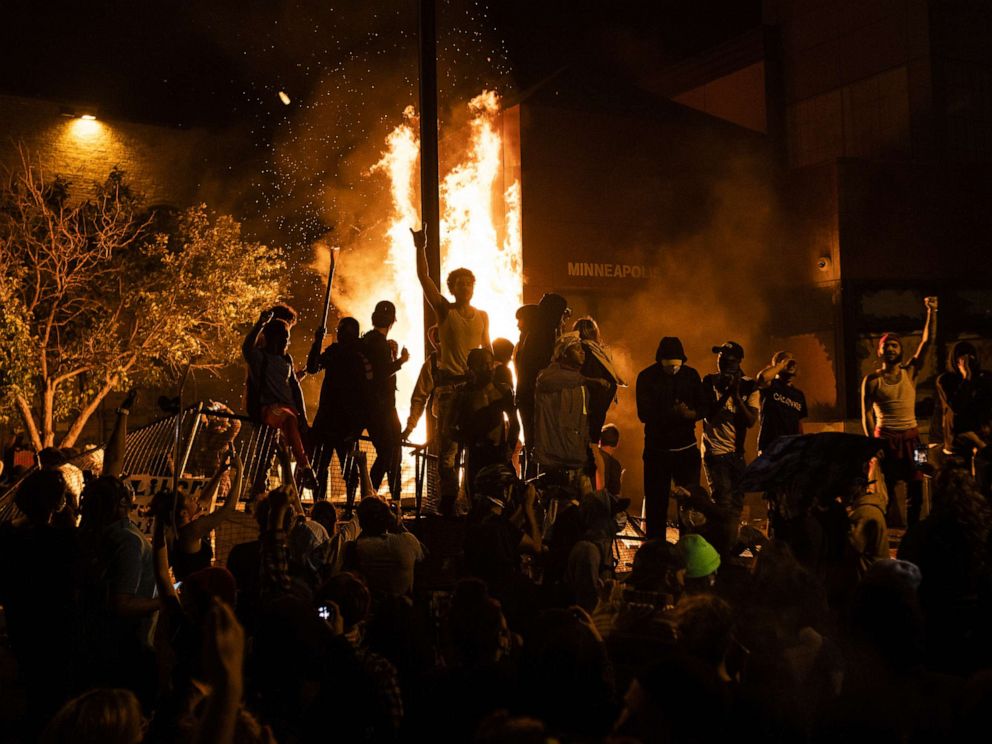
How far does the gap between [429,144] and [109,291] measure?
17417 mm

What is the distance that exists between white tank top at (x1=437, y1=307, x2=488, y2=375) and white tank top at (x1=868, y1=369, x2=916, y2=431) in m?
4.32

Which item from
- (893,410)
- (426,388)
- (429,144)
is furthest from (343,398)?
(893,410)

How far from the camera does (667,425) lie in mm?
9297

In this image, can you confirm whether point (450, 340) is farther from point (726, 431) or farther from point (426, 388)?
point (726, 431)

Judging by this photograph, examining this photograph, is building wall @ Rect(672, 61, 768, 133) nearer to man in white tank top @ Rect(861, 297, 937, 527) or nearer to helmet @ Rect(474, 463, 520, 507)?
man in white tank top @ Rect(861, 297, 937, 527)

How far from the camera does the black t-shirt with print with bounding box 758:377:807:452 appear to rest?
11.3m

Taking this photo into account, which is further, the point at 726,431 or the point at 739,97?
the point at 739,97

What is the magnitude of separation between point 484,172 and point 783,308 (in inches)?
246

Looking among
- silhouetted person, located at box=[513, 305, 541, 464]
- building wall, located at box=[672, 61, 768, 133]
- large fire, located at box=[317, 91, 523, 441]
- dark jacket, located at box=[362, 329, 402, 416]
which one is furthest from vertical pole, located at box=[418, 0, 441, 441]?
building wall, located at box=[672, 61, 768, 133]

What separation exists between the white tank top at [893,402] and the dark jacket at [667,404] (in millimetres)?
2859

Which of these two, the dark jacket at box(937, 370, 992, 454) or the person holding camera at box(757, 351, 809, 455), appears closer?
the dark jacket at box(937, 370, 992, 454)

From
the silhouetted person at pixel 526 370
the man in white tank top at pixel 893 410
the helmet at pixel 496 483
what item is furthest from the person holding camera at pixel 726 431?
the helmet at pixel 496 483

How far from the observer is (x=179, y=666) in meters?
4.99

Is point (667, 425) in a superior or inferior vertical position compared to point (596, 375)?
inferior
